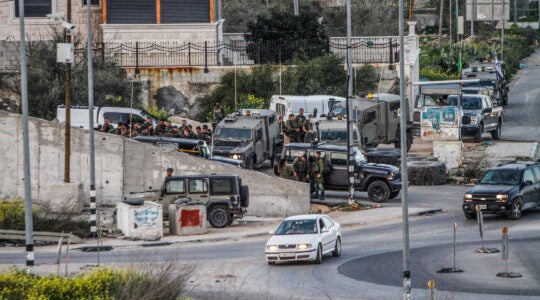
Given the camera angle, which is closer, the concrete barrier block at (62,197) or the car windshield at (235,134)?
the concrete barrier block at (62,197)

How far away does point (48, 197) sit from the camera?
4372 cm

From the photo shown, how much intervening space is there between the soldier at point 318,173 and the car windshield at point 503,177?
5338 mm

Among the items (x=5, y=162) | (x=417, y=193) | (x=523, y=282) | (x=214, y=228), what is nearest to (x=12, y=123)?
(x=5, y=162)

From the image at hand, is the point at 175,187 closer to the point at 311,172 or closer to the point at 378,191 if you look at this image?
the point at 311,172

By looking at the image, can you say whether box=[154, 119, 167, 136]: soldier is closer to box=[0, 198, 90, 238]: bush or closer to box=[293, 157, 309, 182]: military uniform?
box=[293, 157, 309, 182]: military uniform

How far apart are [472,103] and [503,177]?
17277 millimetres

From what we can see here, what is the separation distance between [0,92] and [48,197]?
15.4 metres

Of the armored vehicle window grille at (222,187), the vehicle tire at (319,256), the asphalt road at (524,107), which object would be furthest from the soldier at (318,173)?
the asphalt road at (524,107)

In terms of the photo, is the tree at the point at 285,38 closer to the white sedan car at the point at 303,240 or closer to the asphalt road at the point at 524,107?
the asphalt road at the point at 524,107

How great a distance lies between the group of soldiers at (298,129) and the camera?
4984 centimetres

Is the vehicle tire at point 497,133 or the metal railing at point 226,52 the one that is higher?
the metal railing at point 226,52

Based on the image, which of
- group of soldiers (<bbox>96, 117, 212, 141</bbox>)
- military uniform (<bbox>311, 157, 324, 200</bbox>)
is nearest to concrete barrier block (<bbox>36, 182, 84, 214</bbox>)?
group of soldiers (<bbox>96, 117, 212, 141</bbox>)

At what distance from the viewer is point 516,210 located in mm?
40031

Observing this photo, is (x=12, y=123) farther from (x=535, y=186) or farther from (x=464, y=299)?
(x=464, y=299)
